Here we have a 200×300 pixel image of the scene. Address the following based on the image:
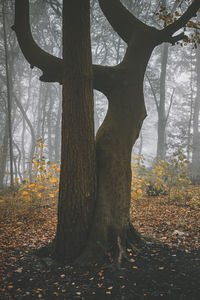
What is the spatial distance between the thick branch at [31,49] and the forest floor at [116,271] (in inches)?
125

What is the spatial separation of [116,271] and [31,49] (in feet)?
12.4

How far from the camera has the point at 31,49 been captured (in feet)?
11.8

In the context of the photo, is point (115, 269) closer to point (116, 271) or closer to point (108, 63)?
point (116, 271)

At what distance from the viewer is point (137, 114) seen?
12.6 ft

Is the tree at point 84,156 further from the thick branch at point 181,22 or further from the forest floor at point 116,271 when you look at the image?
the forest floor at point 116,271

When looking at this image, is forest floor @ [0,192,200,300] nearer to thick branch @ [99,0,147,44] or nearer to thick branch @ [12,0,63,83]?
thick branch @ [12,0,63,83]

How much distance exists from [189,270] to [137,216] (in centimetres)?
271

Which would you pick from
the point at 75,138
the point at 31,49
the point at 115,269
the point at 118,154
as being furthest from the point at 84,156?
the point at 31,49

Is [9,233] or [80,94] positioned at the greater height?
[80,94]

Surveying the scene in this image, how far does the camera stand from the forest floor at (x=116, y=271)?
2.39 m

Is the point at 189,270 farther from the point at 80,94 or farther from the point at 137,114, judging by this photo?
the point at 80,94

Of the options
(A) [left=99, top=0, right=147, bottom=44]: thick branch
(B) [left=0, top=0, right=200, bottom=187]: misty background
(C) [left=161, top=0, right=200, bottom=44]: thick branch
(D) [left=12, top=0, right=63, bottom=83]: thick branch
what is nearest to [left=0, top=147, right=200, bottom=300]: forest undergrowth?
(D) [left=12, top=0, right=63, bottom=83]: thick branch

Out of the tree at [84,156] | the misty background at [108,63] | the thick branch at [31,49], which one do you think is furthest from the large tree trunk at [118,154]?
the misty background at [108,63]

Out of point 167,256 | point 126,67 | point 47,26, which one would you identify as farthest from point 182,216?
point 47,26
